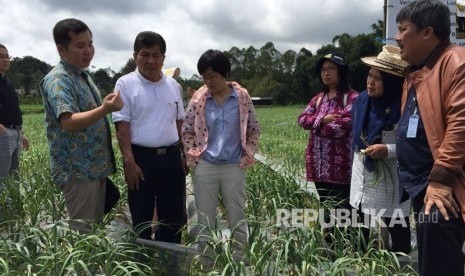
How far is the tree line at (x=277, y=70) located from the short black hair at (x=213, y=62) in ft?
77.2

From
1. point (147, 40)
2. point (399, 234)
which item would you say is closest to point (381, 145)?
point (399, 234)

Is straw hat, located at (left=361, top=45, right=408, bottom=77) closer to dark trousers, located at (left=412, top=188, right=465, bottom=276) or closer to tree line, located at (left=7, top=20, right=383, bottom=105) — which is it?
dark trousers, located at (left=412, top=188, right=465, bottom=276)

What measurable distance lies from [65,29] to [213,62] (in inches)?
31.2

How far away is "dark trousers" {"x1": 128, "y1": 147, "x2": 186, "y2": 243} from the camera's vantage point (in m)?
2.52

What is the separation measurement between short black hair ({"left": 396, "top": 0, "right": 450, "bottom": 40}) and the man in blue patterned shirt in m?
1.33

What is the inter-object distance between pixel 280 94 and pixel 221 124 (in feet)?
161

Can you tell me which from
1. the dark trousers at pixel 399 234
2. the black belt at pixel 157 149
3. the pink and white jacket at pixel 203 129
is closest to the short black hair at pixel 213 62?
the pink and white jacket at pixel 203 129

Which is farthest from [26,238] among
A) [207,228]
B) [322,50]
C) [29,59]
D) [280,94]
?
[29,59]

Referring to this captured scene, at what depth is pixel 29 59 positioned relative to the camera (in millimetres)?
66938

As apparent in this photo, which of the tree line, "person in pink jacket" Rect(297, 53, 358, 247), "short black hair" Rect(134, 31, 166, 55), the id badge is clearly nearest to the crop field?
"person in pink jacket" Rect(297, 53, 358, 247)

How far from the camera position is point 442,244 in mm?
1599

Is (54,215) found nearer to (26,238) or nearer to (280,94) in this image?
(26,238)

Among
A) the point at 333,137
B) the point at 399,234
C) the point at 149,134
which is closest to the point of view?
the point at 149,134

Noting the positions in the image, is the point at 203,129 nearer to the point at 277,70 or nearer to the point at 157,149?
the point at 157,149
